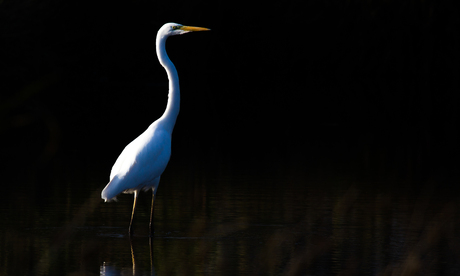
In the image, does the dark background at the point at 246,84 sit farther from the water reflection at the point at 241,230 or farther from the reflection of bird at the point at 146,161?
the water reflection at the point at 241,230

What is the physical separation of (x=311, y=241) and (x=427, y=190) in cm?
349

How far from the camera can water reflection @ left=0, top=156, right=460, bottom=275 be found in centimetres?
537

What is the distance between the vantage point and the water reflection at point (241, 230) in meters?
5.37

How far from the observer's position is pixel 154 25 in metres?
42.6

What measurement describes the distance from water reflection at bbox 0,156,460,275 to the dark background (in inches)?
44.3

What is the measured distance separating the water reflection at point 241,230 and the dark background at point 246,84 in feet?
3.69

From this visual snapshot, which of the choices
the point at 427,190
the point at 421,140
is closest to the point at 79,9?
the point at 421,140

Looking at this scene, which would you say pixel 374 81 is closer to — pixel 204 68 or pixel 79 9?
pixel 204 68

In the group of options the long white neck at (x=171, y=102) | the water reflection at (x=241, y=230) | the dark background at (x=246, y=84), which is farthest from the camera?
the dark background at (x=246, y=84)

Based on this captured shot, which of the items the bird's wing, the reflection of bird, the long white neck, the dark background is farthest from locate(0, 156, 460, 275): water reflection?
the dark background

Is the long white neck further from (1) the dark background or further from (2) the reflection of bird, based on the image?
(1) the dark background

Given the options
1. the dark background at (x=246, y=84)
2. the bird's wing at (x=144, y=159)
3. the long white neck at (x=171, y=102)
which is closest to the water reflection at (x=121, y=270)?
the dark background at (x=246, y=84)

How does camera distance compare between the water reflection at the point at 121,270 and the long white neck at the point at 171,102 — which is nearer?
the water reflection at the point at 121,270

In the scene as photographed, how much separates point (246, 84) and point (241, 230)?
1287 inches
